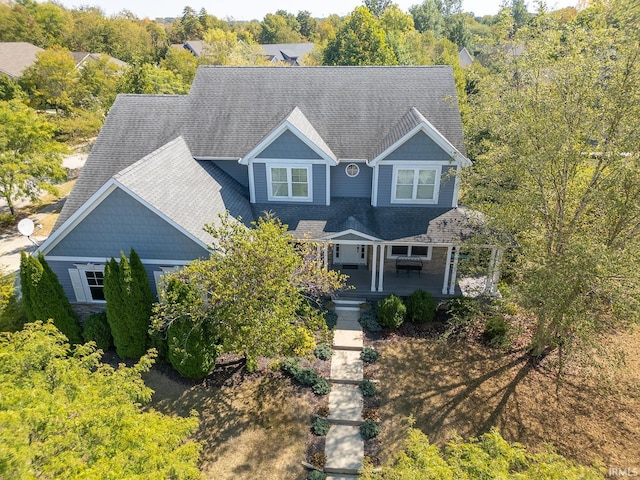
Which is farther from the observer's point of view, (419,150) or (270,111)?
(270,111)

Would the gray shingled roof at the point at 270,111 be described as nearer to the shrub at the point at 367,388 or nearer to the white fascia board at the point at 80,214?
the white fascia board at the point at 80,214

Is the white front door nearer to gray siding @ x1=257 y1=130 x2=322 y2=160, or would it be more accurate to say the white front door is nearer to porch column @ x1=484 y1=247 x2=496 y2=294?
gray siding @ x1=257 y1=130 x2=322 y2=160

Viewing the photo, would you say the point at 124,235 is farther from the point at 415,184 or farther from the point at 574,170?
the point at 574,170

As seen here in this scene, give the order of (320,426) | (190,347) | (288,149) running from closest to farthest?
1. (320,426)
2. (190,347)
3. (288,149)

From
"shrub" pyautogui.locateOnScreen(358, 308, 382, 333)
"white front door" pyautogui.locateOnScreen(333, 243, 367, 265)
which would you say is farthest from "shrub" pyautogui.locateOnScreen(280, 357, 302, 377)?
"white front door" pyautogui.locateOnScreen(333, 243, 367, 265)

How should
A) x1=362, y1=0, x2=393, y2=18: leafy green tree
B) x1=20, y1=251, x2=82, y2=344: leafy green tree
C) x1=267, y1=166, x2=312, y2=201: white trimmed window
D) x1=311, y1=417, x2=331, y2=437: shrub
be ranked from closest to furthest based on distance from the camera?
x1=311, y1=417, x2=331, y2=437: shrub < x1=20, y1=251, x2=82, y2=344: leafy green tree < x1=267, y1=166, x2=312, y2=201: white trimmed window < x1=362, y1=0, x2=393, y2=18: leafy green tree

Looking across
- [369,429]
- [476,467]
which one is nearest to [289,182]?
[369,429]
